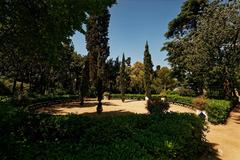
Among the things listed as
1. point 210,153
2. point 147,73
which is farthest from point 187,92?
point 210,153

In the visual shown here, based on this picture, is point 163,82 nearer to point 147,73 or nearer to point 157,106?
point 147,73

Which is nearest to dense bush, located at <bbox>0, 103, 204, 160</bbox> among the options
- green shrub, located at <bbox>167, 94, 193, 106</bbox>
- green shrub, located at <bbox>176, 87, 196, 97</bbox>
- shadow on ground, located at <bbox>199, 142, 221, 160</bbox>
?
shadow on ground, located at <bbox>199, 142, 221, 160</bbox>

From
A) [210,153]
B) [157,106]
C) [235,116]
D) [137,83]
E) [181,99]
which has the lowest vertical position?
[210,153]

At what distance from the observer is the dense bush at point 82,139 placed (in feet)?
20.6

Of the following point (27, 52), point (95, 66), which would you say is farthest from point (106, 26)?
point (27, 52)

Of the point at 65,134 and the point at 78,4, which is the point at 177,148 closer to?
the point at 65,134

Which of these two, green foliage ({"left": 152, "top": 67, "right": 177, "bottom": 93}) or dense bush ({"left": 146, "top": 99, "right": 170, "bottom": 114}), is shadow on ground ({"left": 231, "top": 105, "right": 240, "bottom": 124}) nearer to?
dense bush ({"left": 146, "top": 99, "right": 170, "bottom": 114})

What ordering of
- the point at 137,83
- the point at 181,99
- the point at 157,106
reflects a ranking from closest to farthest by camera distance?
the point at 157,106
the point at 181,99
the point at 137,83

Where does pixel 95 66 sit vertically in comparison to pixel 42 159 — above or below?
above

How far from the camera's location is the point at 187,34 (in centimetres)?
4662

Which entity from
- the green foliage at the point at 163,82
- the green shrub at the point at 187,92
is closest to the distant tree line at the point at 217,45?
the green shrub at the point at 187,92

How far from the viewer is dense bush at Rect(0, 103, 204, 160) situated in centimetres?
627

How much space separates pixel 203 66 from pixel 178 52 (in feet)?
51.6

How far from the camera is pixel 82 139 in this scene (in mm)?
8031
